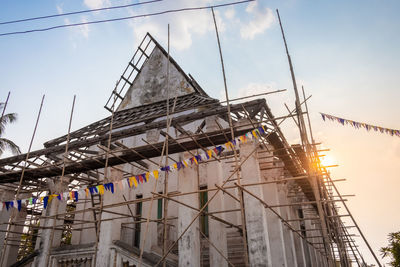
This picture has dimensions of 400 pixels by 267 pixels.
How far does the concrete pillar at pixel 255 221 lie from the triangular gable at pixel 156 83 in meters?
8.08

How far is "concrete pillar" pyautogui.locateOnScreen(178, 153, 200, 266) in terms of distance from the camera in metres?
8.72

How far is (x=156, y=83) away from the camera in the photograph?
58.9ft

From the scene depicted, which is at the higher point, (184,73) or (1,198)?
(184,73)

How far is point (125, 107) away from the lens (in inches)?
712

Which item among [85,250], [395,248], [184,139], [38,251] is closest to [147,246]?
[85,250]

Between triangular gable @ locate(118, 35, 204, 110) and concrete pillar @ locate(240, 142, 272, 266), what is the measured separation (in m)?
8.08

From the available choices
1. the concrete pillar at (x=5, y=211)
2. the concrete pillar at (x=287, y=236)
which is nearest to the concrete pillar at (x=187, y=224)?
the concrete pillar at (x=287, y=236)

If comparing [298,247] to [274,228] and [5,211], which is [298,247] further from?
[5,211]

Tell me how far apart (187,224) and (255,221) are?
2235 mm

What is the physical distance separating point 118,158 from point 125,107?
857 centimetres

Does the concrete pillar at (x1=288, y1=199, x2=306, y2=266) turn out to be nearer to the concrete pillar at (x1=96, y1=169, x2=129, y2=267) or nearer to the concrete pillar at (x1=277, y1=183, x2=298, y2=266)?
the concrete pillar at (x1=277, y1=183, x2=298, y2=266)

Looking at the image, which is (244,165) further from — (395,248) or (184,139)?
(395,248)

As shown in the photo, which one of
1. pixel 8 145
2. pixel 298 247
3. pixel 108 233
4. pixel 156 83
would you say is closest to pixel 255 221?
pixel 108 233

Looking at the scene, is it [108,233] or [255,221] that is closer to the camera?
[255,221]
